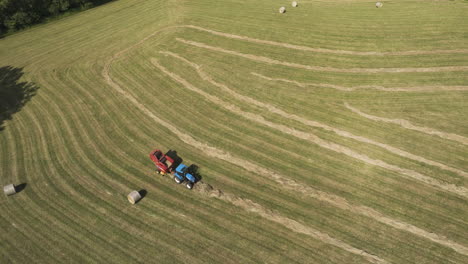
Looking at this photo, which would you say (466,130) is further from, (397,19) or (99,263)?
(99,263)

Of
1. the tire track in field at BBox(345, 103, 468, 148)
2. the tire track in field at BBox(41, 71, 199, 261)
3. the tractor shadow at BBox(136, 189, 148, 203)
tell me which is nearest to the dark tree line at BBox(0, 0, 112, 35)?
the tire track in field at BBox(41, 71, 199, 261)

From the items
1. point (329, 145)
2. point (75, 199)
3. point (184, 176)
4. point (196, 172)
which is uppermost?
point (329, 145)

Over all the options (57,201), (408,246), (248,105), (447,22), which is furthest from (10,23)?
(447,22)

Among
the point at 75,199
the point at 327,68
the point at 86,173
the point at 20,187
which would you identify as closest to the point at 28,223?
the point at 75,199

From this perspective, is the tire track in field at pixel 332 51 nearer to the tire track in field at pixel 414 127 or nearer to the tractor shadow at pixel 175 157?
the tire track in field at pixel 414 127

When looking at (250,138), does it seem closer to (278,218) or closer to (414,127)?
(278,218)

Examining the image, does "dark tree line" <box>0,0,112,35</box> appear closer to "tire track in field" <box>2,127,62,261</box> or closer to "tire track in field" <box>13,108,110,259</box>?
"tire track in field" <box>2,127,62,261</box>
